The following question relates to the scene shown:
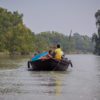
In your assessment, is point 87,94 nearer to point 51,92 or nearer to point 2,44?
point 51,92

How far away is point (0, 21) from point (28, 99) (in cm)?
8416

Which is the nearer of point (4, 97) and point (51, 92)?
point (4, 97)

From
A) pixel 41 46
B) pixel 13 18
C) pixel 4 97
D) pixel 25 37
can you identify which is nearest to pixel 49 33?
pixel 41 46

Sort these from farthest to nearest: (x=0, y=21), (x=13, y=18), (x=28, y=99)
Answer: (x=13, y=18)
(x=0, y=21)
(x=28, y=99)

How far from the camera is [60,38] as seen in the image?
649 feet

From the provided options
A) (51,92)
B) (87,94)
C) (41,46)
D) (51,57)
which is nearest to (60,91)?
(51,92)

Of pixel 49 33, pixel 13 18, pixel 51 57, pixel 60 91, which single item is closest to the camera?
pixel 60 91

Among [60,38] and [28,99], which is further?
[60,38]

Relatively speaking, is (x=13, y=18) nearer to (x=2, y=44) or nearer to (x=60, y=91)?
(x=2, y=44)

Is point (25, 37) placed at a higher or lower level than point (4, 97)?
higher

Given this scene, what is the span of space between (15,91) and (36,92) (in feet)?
2.23

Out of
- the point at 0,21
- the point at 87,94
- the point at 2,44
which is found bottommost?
the point at 87,94

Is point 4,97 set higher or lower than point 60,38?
lower

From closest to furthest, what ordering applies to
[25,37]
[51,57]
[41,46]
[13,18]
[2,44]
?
[51,57]
[2,44]
[25,37]
[13,18]
[41,46]
